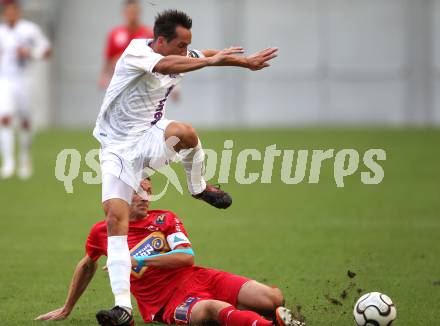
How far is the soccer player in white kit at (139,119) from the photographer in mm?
6395

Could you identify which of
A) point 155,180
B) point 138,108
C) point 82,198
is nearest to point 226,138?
point 155,180

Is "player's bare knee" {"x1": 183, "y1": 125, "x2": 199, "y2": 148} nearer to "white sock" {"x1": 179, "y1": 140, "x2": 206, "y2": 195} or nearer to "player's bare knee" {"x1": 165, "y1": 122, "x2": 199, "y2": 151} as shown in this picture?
"player's bare knee" {"x1": 165, "y1": 122, "x2": 199, "y2": 151}

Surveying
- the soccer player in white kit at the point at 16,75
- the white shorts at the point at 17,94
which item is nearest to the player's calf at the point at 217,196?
the soccer player in white kit at the point at 16,75

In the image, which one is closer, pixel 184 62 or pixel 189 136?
pixel 184 62

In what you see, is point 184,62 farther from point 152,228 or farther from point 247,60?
point 152,228

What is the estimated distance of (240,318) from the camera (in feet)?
20.4

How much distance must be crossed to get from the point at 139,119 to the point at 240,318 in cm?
162

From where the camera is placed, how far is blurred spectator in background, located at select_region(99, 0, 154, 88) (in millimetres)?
15609

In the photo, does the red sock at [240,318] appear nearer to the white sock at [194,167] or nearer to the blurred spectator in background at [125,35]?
the white sock at [194,167]

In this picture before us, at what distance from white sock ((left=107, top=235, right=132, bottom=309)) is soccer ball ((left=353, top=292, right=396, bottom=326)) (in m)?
1.46

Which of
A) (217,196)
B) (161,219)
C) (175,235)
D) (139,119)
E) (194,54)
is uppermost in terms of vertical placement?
(194,54)

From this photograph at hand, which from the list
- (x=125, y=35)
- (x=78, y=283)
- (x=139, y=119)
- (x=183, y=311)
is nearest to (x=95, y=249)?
(x=78, y=283)

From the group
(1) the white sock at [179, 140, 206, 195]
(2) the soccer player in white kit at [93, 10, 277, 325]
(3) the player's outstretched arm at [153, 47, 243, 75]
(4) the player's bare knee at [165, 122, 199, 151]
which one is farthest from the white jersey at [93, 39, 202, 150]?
(1) the white sock at [179, 140, 206, 195]

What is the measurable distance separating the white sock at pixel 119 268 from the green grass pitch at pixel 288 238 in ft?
1.91
